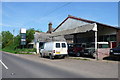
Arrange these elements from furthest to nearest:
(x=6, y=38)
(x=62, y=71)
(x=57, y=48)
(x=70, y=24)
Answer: (x=6, y=38), (x=70, y=24), (x=57, y=48), (x=62, y=71)

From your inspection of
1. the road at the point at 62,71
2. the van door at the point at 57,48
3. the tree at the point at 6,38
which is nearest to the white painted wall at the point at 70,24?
the van door at the point at 57,48

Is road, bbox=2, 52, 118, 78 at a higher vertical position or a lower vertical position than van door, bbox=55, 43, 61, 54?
lower

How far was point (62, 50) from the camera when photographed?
53.8 ft

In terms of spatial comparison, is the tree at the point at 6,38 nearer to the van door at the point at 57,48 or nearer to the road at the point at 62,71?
the van door at the point at 57,48

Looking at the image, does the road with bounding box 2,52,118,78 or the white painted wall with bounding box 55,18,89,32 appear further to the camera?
the white painted wall with bounding box 55,18,89,32

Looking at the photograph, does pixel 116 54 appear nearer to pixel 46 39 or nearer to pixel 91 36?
pixel 91 36

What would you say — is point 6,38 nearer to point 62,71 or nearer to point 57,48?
point 57,48

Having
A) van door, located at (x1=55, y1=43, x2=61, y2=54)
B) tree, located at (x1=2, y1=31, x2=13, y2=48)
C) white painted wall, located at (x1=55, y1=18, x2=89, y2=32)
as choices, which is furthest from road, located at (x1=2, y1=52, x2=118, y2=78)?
tree, located at (x1=2, y1=31, x2=13, y2=48)

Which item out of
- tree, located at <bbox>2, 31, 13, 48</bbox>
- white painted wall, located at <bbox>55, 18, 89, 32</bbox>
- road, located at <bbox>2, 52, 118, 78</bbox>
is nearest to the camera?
road, located at <bbox>2, 52, 118, 78</bbox>

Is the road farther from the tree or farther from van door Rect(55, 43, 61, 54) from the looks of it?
the tree

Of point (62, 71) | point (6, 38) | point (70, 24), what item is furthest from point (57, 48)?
point (6, 38)

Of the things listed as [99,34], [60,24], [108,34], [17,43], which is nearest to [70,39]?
[60,24]

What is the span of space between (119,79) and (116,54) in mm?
7372

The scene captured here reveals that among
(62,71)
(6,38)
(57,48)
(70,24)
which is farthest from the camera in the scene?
(6,38)
